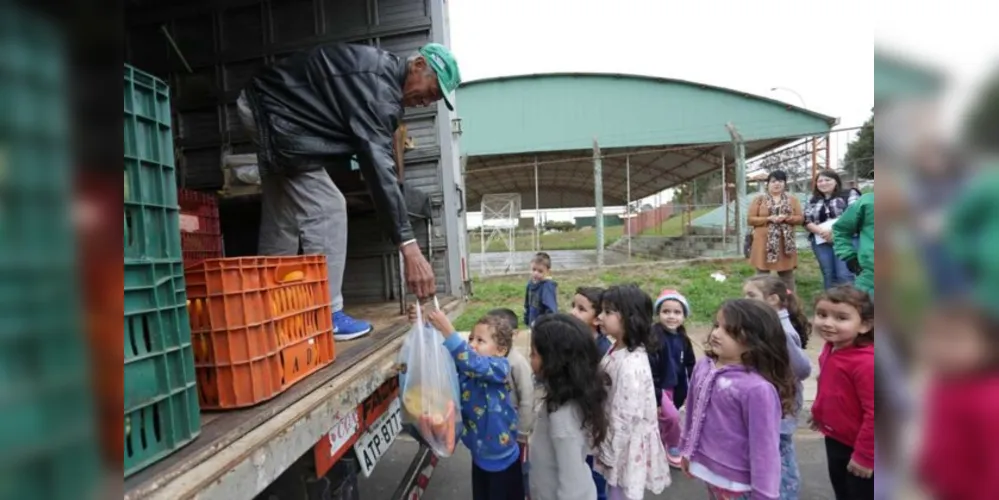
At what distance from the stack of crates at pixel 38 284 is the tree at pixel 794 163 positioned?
32.6 ft

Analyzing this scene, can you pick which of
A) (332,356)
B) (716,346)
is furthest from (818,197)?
(332,356)

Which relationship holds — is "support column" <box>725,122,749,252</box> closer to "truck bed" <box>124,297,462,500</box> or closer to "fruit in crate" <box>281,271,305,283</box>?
"truck bed" <box>124,297,462,500</box>

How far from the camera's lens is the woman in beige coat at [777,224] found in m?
4.28

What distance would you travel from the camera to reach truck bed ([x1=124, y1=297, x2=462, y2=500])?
927 millimetres

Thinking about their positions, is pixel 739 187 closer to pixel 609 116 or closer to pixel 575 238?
pixel 609 116

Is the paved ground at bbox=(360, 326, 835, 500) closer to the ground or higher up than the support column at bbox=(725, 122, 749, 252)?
closer to the ground

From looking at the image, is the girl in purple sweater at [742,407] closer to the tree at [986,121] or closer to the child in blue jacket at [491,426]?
the child in blue jacket at [491,426]

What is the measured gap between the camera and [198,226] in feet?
9.04

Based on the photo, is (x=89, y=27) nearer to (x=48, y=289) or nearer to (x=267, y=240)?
(x=48, y=289)

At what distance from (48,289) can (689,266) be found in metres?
9.39

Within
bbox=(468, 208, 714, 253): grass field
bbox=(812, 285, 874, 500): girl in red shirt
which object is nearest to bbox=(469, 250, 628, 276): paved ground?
bbox=(468, 208, 714, 253): grass field

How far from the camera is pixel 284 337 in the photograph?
1500 millimetres

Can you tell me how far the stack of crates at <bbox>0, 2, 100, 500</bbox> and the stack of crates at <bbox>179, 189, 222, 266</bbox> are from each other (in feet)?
8.38

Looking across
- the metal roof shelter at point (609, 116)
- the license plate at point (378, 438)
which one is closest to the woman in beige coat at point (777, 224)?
the license plate at point (378, 438)
